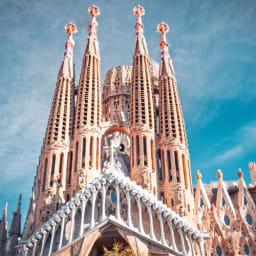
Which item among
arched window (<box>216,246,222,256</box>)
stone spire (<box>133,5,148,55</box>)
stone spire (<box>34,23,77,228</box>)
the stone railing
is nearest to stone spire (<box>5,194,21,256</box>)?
stone spire (<box>34,23,77,228</box>)

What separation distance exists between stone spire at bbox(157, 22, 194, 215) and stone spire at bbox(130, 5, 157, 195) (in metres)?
0.98

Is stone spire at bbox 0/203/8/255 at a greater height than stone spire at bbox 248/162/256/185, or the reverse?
stone spire at bbox 248/162/256/185

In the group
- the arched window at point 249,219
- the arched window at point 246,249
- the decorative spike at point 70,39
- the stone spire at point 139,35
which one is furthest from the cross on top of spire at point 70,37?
the arched window at point 246,249

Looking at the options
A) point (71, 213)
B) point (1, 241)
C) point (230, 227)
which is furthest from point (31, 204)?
point (230, 227)

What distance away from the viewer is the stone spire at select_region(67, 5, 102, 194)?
86.6 feet

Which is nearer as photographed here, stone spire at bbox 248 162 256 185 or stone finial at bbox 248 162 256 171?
stone spire at bbox 248 162 256 185

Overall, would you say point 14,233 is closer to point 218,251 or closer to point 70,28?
point 218,251

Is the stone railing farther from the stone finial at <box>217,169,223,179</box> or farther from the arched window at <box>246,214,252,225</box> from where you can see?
the stone finial at <box>217,169,223,179</box>

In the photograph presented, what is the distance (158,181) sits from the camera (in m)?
27.4

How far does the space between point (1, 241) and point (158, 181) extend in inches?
602

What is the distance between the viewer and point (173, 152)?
91.5 feet

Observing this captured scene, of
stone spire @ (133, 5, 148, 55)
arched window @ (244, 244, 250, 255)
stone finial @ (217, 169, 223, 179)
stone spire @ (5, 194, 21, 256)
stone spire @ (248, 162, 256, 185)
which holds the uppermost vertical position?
stone spire @ (133, 5, 148, 55)

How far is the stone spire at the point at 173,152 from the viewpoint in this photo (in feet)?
84.8

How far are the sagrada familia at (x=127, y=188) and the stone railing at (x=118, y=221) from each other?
62 mm
